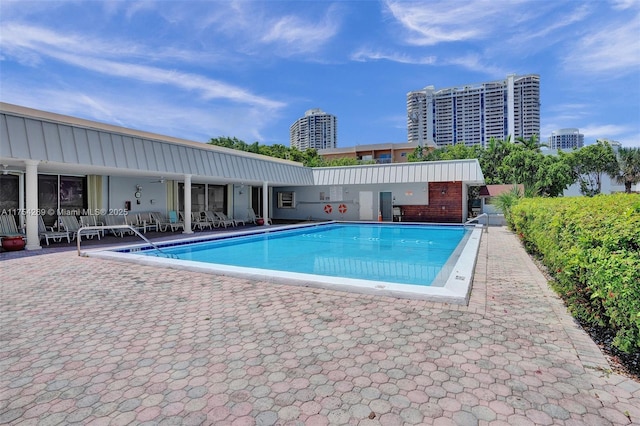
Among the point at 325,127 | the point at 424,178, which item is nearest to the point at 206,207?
the point at 424,178

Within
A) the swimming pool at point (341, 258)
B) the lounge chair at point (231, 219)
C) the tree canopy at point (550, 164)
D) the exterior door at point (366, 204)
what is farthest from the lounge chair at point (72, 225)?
the tree canopy at point (550, 164)

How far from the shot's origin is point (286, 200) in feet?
74.9

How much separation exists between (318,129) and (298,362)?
75371 millimetres

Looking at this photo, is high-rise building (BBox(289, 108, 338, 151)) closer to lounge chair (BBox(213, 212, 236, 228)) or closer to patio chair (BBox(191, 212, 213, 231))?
lounge chair (BBox(213, 212, 236, 228))

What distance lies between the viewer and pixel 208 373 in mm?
2559

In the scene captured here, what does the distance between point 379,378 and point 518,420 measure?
87cm

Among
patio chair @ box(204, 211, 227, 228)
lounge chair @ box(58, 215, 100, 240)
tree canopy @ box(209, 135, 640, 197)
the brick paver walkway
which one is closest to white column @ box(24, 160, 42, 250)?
lounge chair @ box(58, 215, 100, 240)

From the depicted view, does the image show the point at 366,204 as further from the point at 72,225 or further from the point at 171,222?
the point at 72,225

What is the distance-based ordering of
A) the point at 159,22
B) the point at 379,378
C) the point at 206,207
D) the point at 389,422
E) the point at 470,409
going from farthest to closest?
the point at 206,207 → the point at 159,22 → the point at 379,378 → the point at 470,409 → the point at 389,422

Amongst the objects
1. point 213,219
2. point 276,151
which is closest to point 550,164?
point 213,219

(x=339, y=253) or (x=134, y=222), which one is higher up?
(x=134, y=222)

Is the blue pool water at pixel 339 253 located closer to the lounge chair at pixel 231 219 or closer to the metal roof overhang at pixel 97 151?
the metal roof overhang at pixel 97 151

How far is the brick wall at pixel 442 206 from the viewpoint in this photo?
19.0 meters

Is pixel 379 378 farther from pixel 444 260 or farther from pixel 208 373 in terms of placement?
pixel 444 260
